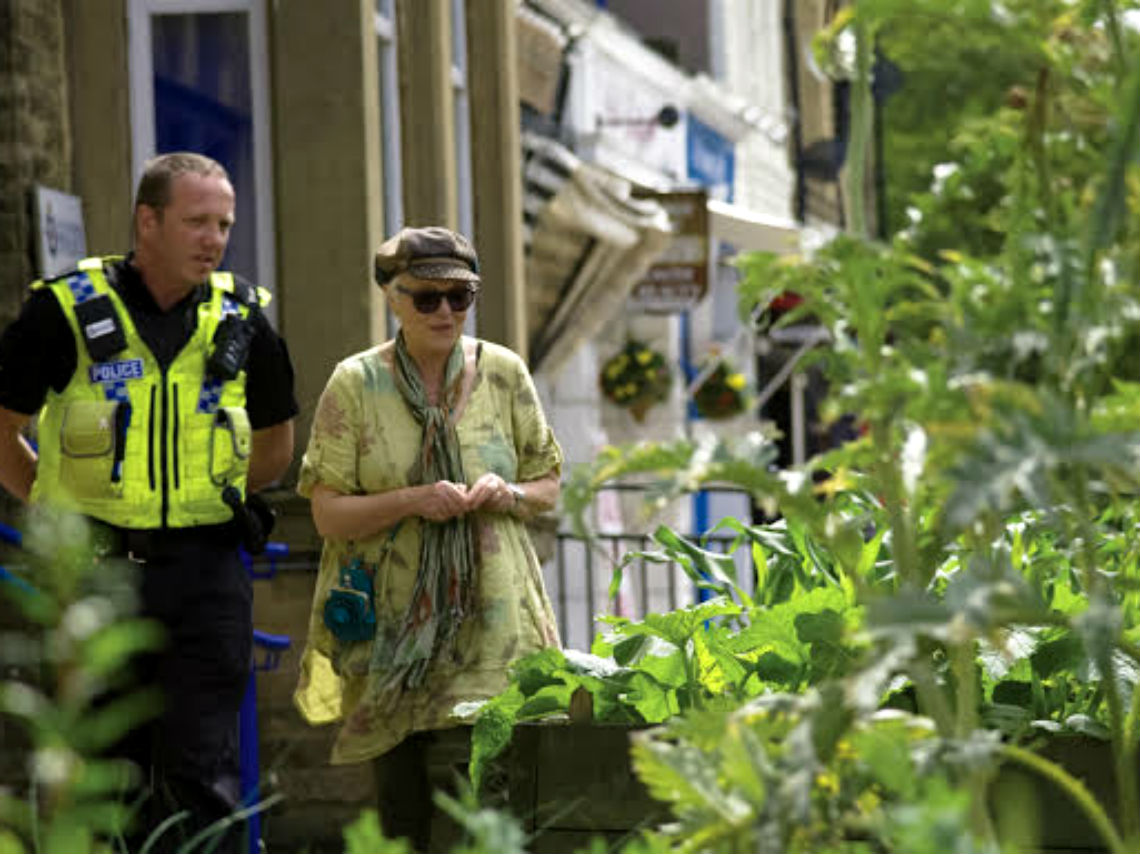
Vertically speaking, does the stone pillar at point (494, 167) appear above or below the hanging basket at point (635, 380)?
above

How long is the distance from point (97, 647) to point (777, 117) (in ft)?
91.0

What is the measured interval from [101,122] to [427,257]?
347 centimetres

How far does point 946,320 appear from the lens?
2021mm

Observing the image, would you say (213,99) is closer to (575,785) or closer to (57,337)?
(57,337)

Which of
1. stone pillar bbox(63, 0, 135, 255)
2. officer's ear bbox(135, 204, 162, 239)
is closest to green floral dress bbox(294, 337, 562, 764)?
officer's ear bbox(135, 204, 162, 239)

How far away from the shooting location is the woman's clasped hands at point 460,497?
5340 mm

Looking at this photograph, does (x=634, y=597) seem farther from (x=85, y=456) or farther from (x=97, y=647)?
(x=97, y=647)

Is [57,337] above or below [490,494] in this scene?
above

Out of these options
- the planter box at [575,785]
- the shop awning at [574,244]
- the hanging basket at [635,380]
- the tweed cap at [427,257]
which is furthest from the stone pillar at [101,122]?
the hanging basket at [635,380]

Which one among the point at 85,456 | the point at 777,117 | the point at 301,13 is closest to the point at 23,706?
the point at 85,456

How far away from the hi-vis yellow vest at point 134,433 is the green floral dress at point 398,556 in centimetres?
34

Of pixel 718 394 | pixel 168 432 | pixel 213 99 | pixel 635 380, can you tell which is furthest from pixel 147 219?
pixel 718 394

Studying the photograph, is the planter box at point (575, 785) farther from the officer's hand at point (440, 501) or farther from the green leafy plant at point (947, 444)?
the officer's hand at point (440, 501)

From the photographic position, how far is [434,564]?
17.7 feet
